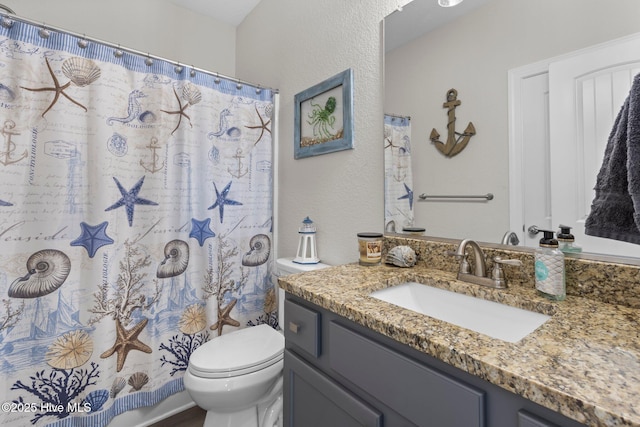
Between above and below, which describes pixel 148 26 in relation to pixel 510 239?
above

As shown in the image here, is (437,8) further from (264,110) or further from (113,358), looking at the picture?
(113,358)

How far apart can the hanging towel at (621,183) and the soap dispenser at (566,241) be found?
58mm

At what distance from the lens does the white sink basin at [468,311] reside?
2.38 feet

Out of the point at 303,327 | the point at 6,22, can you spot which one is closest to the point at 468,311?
the point at 303,327

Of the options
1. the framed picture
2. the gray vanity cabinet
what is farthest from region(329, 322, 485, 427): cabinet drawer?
the framed picture

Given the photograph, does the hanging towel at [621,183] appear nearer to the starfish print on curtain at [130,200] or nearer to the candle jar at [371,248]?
the candle jar at [371,248]

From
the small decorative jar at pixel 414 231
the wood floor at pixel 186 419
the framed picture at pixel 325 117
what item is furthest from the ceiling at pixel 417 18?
the wood floor at pixel 186 419

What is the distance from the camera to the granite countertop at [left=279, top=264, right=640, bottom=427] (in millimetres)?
383

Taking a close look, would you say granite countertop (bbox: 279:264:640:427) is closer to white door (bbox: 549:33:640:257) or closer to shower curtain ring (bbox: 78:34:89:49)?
white door (bbox: 549:33:640:257)

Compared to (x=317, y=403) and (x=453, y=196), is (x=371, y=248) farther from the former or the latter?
(x=317, y=403)

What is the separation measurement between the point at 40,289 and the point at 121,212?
43 centimetres

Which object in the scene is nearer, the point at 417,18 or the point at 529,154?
the point at 529,154

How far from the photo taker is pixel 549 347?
0.51m

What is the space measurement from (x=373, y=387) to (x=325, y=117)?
4.20 ft
